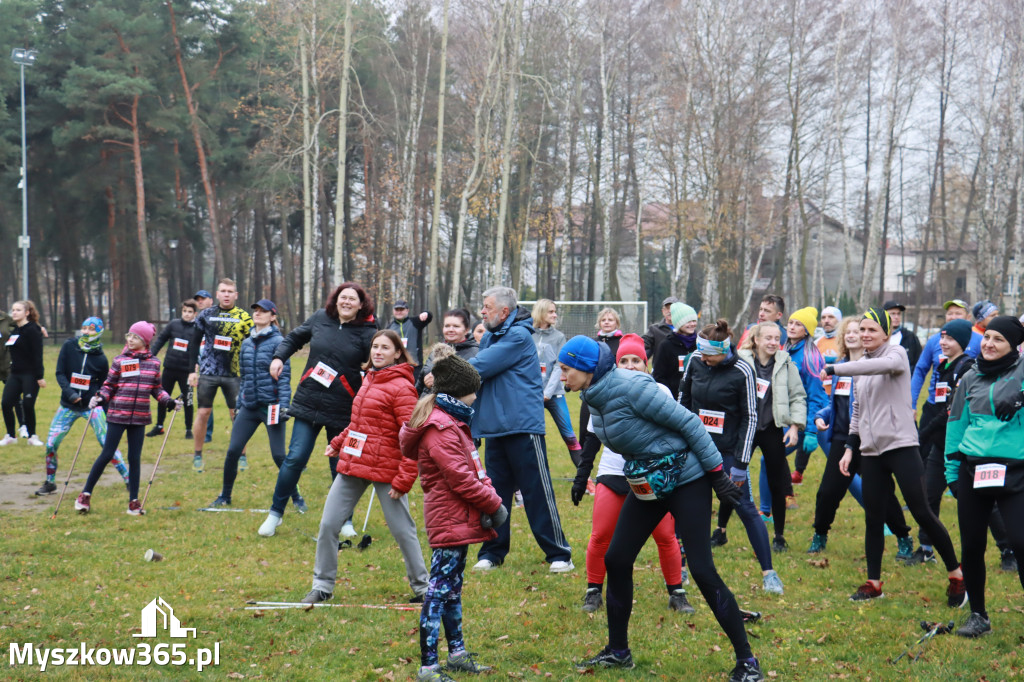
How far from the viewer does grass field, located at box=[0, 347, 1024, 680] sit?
16.2ft

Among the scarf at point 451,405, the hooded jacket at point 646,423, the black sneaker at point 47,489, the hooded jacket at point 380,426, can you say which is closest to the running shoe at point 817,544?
the hooded jacket at point 646,423

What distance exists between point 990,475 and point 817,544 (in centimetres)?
288

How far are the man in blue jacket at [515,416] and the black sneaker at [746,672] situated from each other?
238 centimetres

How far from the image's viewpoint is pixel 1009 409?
15.9ft

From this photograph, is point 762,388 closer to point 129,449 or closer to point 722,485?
point 722,485

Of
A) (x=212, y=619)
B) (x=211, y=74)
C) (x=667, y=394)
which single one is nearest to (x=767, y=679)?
(x=667, y=394)

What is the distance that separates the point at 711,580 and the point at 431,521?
1464 millimetres

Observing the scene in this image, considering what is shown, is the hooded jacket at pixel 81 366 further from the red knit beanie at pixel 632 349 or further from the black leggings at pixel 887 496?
the black leggings at pixel 887 496

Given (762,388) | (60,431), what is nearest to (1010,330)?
(762,388)

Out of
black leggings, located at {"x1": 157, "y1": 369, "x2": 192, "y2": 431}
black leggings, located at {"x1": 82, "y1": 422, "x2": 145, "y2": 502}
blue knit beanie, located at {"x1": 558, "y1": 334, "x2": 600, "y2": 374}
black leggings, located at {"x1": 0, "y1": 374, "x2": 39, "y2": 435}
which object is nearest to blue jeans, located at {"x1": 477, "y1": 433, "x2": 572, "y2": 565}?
blue knit beanie, located at {"x1": 558, "y1": 334, "x2": 600, "y2": 374}

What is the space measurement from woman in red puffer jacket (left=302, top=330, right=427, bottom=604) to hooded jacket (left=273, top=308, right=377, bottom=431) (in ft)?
4.42

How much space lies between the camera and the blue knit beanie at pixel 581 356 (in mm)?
4551

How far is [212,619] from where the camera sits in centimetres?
563

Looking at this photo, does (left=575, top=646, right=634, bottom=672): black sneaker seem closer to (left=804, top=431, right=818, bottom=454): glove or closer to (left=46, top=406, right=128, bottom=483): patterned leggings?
(left=804, top=431, right=818, bottom=454): glove
